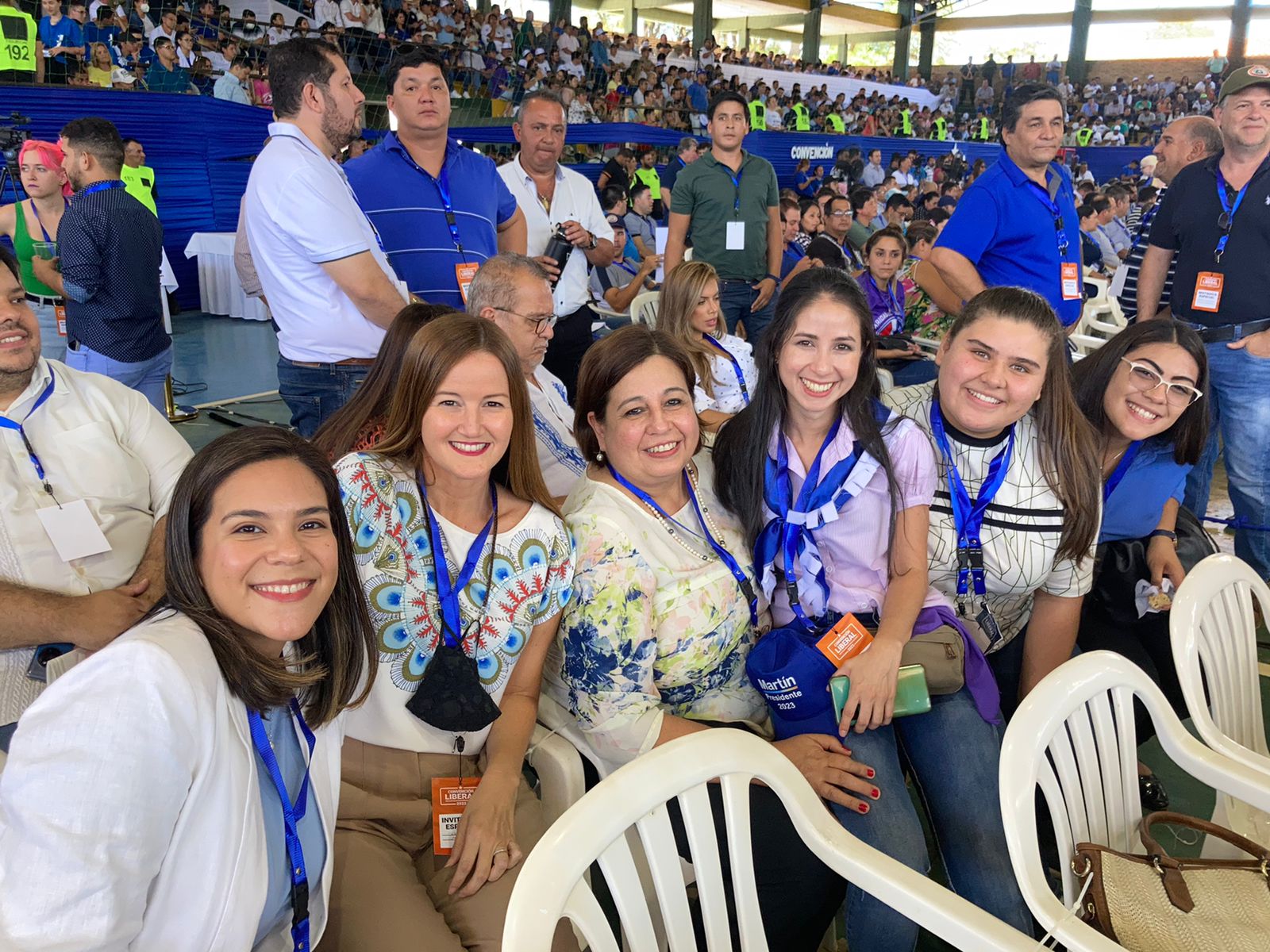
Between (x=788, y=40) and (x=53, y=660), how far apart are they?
32819 millimetres

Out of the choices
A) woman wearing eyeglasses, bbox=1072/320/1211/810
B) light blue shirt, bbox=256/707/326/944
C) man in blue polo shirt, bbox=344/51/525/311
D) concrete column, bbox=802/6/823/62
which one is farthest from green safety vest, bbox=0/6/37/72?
concrete column, bbox=802/6/823/62

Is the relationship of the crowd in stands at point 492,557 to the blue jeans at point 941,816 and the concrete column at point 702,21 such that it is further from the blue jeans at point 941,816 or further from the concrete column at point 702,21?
the concrete column at point 702,21

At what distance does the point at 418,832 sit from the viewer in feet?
5.36

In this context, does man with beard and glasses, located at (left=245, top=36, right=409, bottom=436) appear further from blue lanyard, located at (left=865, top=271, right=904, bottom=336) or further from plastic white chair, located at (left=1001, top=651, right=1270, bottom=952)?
blue lanyard, located at (left=865, top=271, right=904, bottom=336)

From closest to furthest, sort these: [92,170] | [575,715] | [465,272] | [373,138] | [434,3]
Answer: [575,715] < [465,272] < [92,170] < [373,138] < [434,3]

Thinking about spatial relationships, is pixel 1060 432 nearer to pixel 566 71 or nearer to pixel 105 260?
pixel 105 260

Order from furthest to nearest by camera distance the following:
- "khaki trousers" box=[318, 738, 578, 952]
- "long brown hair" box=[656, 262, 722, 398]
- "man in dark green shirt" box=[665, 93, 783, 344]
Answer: "man in dark green shirt" box=[665, 93, 783, 344] → "long brown hair" box=[656, 262, 722, 398] → "khaki trousers" box=[318, 738, 578, 952]

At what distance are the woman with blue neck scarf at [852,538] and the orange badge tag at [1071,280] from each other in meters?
1.69

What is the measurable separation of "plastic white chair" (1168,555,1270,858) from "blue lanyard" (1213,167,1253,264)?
5.96 ft

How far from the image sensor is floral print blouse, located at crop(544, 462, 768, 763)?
172 cm

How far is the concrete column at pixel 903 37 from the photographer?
3066 cm

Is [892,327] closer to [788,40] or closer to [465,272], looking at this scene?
[465,272]

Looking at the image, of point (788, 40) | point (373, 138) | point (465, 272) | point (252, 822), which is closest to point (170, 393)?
point (465, 272)

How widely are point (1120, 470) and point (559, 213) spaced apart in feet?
7.76
